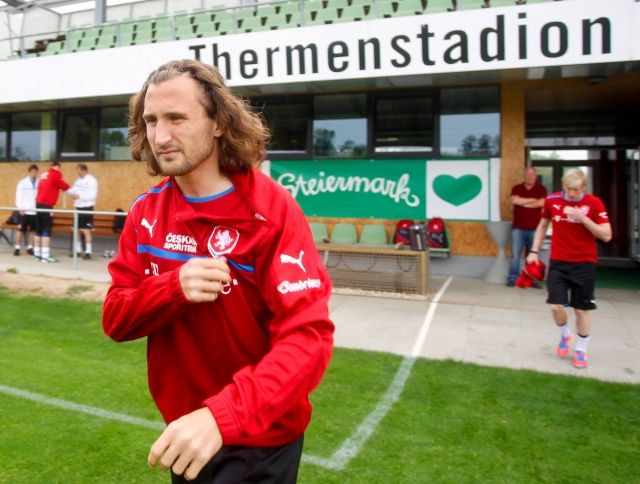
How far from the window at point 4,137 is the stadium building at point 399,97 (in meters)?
1.19

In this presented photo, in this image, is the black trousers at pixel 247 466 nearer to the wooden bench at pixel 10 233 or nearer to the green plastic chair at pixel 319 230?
the green plastic chair at pixel 319 230

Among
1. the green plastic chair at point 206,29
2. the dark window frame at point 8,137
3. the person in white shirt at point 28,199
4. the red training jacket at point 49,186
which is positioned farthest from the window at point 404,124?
the dark window frame at point 8,137

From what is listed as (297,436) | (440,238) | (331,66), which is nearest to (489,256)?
(440,238)

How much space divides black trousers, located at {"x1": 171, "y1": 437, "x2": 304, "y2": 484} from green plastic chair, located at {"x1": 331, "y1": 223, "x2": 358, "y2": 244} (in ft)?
29.7

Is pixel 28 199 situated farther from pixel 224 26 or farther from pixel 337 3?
pixel 337 3

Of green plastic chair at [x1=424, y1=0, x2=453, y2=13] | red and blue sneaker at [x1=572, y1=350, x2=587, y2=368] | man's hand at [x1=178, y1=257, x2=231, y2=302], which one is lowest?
red and blue sneaker at [x1=572, y1=350, x2=587, y2=368]

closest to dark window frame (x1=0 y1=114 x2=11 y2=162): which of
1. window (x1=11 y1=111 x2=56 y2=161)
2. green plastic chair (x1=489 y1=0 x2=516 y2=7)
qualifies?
window (x1=11 y1=111 x2=56 y2=161)

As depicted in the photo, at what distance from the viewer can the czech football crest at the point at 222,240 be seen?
153cm

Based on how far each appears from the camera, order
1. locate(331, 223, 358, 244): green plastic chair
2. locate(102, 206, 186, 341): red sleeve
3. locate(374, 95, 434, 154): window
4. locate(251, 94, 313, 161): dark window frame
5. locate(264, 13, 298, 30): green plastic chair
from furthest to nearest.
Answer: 1. locate(251, 94, 313, 161): dark window frame
2. locate(264, 13, 298, 30): green plastic chair
3. locate(331, 223, 358, 244): green plastic chair
4. locate(374, 95, 434, 154): window
5. locate(102, 206, 186, 341): red sleeve

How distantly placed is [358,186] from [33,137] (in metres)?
9.41

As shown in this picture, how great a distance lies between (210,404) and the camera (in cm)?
122

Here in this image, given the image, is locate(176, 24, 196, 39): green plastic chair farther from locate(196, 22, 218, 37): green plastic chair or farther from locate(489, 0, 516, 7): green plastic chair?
locate(489, 0, 516, 7): green plastic chair

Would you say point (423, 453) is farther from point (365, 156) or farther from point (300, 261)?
point (365, 156)

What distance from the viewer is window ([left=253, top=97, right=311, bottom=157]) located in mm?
11234
